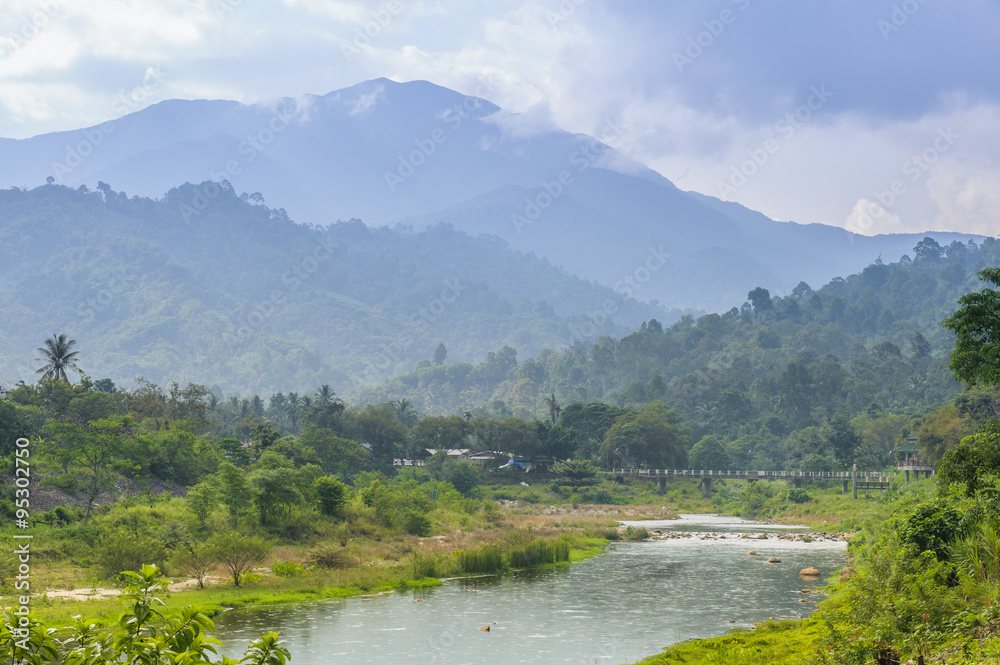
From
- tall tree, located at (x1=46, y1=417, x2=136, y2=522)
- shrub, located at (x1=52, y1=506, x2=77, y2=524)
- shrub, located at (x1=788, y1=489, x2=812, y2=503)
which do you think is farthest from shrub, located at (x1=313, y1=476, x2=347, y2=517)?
shrub, located at (x1=788, y1=489, x2=812, y2=503)

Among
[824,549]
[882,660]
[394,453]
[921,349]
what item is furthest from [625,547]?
[921,349]

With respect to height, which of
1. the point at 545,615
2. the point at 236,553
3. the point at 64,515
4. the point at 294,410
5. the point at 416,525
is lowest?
the point at 545,615

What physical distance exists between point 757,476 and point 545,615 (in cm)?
8492

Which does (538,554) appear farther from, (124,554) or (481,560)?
(124,554)

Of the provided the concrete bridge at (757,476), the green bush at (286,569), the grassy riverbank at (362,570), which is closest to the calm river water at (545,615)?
the grassy riverbank at (362,570)

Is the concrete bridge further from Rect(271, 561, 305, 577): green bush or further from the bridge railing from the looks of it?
Rect(271, 561, 305, 577): green bush

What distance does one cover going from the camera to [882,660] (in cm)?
1605

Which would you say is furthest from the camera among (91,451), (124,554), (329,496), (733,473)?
(733,473)

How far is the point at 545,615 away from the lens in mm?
34406

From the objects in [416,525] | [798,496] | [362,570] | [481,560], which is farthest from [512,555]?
[798,496]

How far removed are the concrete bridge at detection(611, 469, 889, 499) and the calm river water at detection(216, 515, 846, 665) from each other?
4822 cm

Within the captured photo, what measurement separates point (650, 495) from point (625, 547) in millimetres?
51682

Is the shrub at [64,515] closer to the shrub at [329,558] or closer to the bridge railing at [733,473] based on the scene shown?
the shrub at [329,558]

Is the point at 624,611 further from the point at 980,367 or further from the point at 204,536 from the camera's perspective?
the point at 204,536
